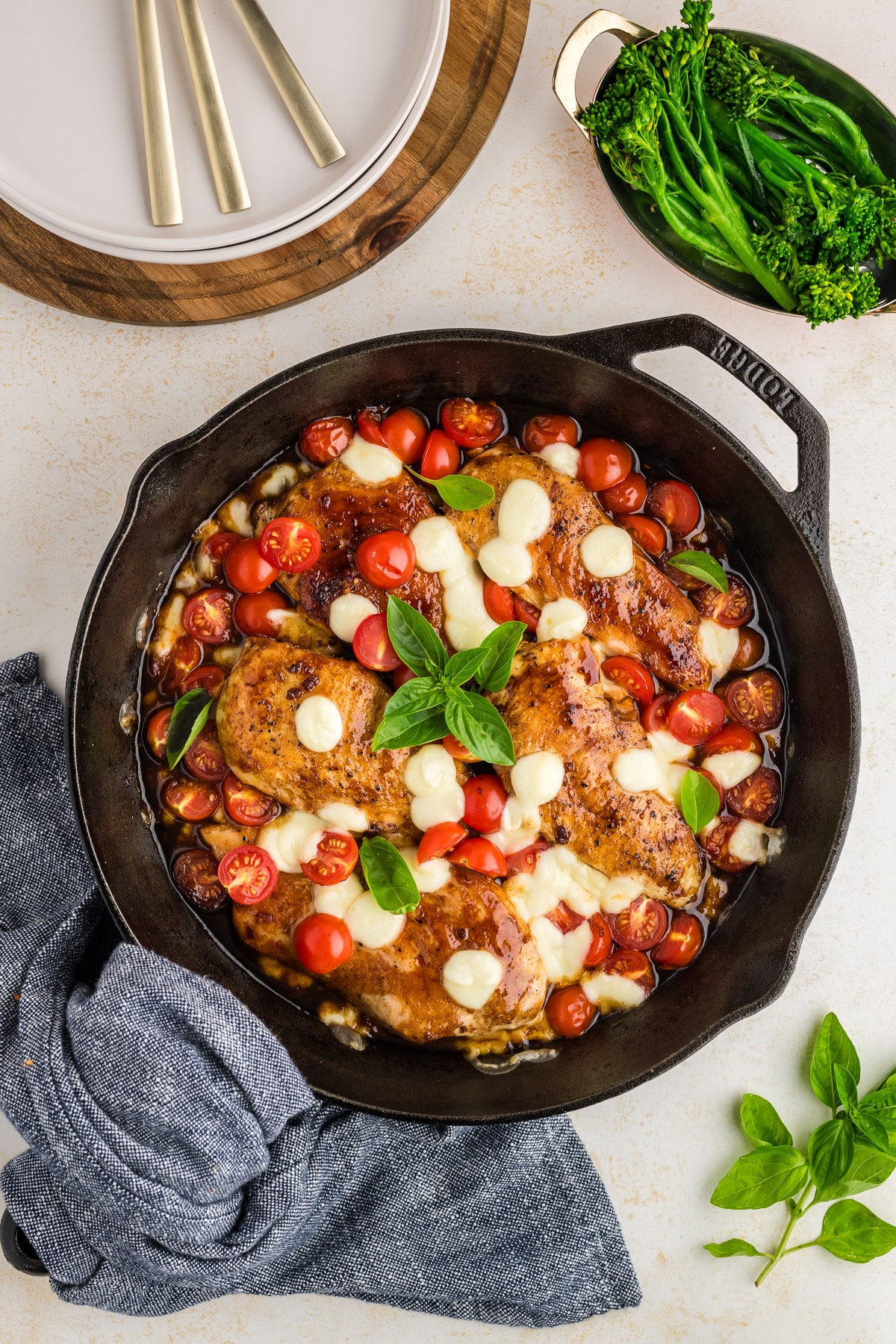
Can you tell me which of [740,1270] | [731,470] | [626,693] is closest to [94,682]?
[626,693]

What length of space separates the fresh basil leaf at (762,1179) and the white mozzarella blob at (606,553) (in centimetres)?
209

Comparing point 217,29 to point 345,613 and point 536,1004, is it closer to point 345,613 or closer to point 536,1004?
point 345,613

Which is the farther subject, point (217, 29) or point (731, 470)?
point (731, 470)

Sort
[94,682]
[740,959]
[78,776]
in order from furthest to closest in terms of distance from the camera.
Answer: [740,959] < [94,682] < [78,776]

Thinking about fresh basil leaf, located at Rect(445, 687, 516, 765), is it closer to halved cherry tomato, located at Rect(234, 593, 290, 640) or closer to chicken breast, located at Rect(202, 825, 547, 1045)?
chicken breast, located at Rect(202, 825, 547, 1045)

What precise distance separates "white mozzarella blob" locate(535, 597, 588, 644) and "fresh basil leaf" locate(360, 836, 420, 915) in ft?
2.76

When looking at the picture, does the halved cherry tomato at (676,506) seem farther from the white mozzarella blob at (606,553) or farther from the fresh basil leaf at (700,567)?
the white mozzarella blob at (606,553)

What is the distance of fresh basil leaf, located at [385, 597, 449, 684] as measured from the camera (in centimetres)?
291

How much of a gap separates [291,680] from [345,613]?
28cm

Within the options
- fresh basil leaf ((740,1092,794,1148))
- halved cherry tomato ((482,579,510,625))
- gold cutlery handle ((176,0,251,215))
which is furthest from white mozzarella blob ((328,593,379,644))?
fresh basil leaf ((740,1092,794,1148))

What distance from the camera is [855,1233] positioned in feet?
11.2

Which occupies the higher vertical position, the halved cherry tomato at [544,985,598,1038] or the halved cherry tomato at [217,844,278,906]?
the halved cherry tomato at [217,844,278,906]

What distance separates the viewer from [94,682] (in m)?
3.10

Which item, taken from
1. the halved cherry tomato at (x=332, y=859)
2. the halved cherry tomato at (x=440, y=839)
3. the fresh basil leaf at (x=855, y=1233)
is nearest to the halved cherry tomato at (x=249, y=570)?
the halved cherry tomato at (x=332, y=859)
